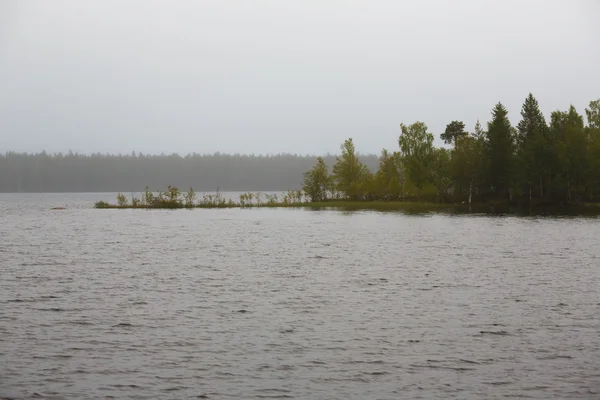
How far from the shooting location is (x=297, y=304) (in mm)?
29453

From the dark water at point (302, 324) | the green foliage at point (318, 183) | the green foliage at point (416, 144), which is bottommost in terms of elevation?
the dark water at point (302, 324)

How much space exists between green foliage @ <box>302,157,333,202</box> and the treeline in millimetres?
235

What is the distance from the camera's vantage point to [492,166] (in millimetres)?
133750

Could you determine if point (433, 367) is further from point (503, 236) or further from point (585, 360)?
point (503, 236)

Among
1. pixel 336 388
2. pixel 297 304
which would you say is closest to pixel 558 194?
pixel 297 304

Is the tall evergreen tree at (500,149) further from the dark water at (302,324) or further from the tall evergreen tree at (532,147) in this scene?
the dark water at (302,324)

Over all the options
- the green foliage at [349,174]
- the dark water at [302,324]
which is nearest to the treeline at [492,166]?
the green foliage at [349,174]

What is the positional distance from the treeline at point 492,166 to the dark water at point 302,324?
75.1 meters

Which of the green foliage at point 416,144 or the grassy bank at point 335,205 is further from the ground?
the green foliage at point 416,144

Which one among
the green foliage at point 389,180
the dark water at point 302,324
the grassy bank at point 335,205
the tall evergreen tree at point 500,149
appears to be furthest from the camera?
the green foliage at point 389,180

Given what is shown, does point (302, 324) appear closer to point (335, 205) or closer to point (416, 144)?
point (335, 205)

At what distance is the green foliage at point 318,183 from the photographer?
14962cm

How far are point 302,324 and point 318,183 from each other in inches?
4952

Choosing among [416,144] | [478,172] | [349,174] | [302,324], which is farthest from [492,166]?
[302,324]
